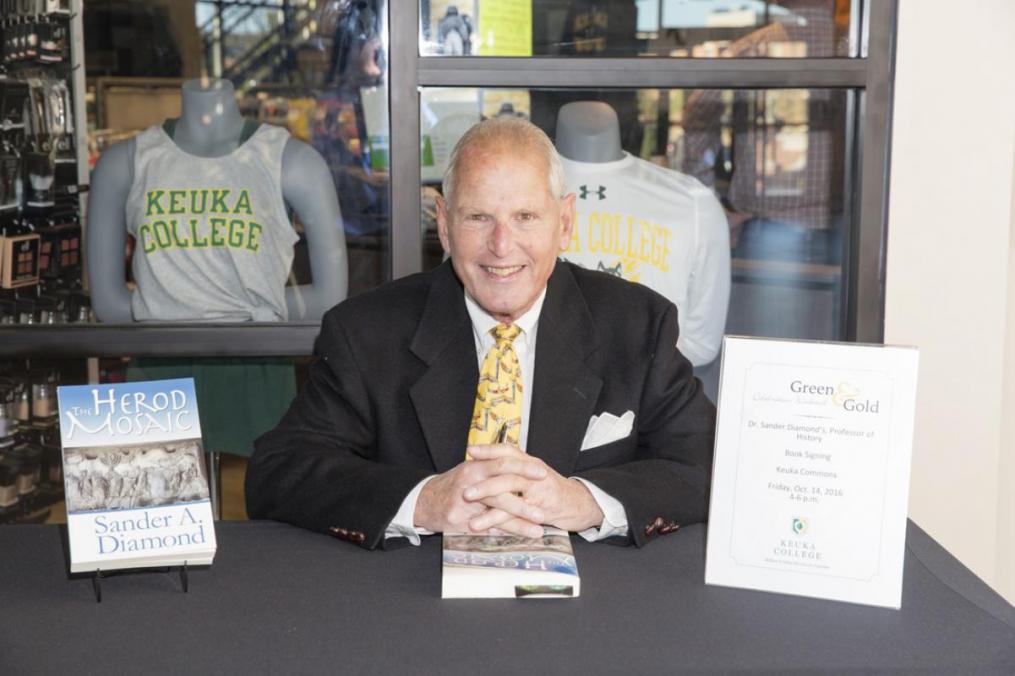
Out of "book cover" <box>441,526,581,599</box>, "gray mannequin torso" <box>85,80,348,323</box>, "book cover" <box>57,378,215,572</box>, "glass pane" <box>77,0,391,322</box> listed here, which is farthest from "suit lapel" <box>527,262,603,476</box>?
"gray mannequin torso" <box>85,80,348,323</box>

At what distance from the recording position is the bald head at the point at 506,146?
186 cm

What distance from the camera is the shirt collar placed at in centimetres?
195

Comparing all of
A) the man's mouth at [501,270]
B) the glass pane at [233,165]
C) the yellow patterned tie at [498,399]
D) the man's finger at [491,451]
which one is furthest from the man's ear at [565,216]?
the glass pane at [233,165]

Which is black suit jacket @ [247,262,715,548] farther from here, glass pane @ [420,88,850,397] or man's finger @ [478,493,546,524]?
glass pane @ [420,88,850,397]

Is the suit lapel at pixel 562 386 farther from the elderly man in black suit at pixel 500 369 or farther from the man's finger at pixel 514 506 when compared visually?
the man's finger at pixel 514 506

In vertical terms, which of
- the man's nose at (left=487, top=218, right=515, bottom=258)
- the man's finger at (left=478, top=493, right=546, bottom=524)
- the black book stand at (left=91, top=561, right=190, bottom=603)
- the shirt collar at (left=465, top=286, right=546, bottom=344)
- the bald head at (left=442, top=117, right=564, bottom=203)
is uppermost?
the bald head at (left=442, top=117, right=564, bottom=203)

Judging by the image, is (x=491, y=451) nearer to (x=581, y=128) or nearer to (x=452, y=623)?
(x=452, y=623)

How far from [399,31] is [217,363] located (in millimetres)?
889

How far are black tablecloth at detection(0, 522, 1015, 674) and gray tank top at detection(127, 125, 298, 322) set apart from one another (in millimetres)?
1425

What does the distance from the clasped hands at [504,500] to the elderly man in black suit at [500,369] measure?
0.15 meters

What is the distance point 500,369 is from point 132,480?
63cm

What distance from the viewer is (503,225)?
186 cm

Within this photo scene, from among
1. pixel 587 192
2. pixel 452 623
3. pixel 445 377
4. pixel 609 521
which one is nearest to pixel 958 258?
pixel 587 192

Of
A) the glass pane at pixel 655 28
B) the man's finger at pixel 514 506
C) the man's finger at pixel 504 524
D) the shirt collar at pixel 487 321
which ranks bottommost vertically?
the man's finger at pixel 504 524
